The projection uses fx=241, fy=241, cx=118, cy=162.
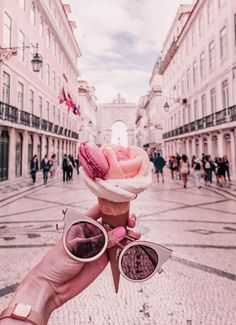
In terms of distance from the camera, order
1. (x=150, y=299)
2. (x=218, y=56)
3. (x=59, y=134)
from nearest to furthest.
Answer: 1. (x=150, y=299)
2. (x=218, y=56)
3. (x=59, y=134)

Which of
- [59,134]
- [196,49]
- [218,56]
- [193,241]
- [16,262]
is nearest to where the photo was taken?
[16,262]

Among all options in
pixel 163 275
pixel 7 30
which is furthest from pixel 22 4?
pixel 163 275

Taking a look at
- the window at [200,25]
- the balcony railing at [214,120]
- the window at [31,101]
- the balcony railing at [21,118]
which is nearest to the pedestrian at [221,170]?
the balcony railing at [214,120]

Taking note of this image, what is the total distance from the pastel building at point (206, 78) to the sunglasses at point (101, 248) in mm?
15039

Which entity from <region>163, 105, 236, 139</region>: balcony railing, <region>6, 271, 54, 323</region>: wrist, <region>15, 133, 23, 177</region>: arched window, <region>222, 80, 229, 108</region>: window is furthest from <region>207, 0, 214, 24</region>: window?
<region>6, 271, 54, 323</region>: wrist

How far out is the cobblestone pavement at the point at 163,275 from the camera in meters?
2.10

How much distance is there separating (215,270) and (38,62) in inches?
381

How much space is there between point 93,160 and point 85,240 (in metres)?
0.36

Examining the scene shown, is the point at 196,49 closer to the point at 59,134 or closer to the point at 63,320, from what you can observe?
the point at 59,134

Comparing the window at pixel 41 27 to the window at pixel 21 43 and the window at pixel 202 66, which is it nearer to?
the window at pixel 21 43

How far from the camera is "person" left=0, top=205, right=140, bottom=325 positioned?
0.99 m

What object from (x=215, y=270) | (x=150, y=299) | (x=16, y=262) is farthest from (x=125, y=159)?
(x=16, y=262)

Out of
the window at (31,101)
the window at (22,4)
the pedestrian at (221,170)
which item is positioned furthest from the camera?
the window at (31,101)

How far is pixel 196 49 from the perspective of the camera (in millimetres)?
21641
